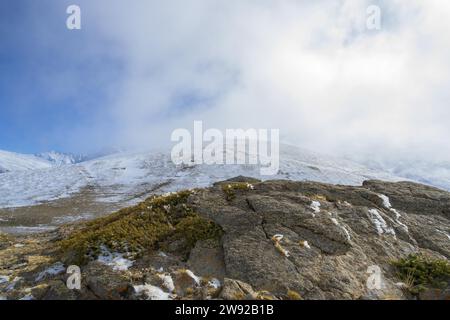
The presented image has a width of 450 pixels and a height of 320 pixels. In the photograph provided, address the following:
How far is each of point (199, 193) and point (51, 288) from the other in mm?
→ 7062

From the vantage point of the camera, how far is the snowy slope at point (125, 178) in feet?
304

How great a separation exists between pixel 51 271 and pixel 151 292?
14.8ft

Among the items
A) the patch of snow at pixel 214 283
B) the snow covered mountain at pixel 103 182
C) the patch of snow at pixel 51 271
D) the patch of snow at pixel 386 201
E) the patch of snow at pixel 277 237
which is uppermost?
the patch of snow at pixel 386 201

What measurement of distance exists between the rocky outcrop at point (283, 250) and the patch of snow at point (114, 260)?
72mm

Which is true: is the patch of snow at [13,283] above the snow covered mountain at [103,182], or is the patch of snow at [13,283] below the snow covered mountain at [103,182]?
above

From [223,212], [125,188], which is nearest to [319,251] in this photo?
[223,212]

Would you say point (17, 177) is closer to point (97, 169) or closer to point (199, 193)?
point (97, 169)

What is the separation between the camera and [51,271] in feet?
36.9

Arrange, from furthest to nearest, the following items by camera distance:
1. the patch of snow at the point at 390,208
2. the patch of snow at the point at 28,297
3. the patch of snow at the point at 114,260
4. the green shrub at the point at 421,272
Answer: the patch of snow at the point at 390,208 → the patch of snow at the point at 114,260 → the green shrub at the point at 421,272 → the patch of snow at the point at 28,297

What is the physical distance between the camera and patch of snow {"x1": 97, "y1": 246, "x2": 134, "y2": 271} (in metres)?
10.3

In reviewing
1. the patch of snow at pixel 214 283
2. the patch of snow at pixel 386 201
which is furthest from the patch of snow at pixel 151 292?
the patch of snow at pixel 386 201

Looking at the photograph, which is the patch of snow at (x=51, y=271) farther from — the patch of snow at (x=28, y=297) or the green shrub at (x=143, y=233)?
the patch of snow at (x=28, y=297)

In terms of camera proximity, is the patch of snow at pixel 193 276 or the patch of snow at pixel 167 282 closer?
the patch of snow at pixel 167 282
